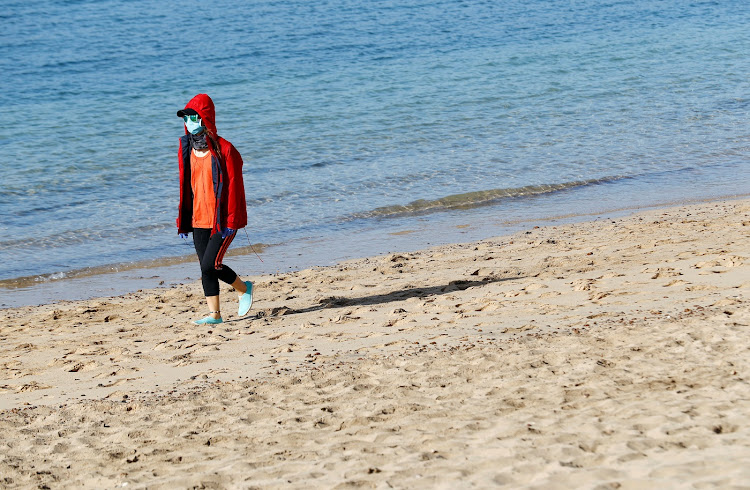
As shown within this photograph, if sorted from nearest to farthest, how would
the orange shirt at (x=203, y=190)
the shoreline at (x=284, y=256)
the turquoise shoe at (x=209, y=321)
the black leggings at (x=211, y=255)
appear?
the orange shirt at (x=203, y=190) < the black leggings at (x=211, y=255) < the turquoise shoe at (x=209, y=321) < the shoreline at (x=284, y=256)

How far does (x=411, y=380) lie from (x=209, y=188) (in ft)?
7.86

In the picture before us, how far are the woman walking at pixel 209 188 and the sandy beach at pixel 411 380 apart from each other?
2.37 ft

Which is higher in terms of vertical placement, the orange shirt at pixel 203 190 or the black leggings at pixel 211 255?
the orange shirt at pixel 203 190

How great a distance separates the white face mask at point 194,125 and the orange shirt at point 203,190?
22cm

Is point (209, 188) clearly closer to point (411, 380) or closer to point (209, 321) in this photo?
point (209, 321)

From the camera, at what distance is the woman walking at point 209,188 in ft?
21.0

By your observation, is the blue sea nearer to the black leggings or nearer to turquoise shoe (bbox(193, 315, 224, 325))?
turquoise shoe (bbox(193, 315, 224, 325))

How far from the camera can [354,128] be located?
1684cm

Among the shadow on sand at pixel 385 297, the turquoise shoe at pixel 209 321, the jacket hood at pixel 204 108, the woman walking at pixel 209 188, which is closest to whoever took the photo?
the jacket hood at pixel 204 108

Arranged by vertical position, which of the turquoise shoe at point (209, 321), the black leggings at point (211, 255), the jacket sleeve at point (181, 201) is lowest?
the turquoise shoe at point (209, 321)

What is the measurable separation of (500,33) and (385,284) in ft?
72.5

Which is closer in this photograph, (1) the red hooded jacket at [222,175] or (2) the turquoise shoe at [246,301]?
(1) the red hooded jacket at [222,175]

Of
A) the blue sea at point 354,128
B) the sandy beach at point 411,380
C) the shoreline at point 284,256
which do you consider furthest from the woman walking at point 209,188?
the blue sea at point 354,128

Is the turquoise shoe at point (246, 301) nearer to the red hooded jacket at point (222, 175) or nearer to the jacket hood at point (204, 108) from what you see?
the red hooded jacket at point (222, 175)
